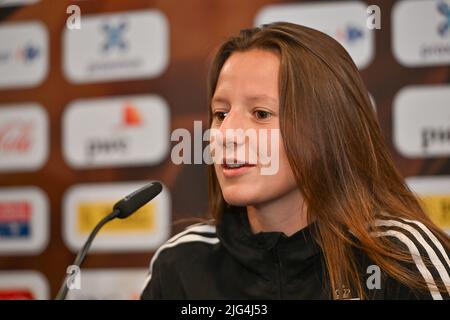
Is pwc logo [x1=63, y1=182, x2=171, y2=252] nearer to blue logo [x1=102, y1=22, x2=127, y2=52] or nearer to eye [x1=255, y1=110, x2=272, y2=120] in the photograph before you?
blue logo [x1=102, y1=22, x2=127, y2=52]

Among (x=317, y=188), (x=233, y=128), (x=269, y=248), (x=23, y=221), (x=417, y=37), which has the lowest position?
(x=23, y=221)

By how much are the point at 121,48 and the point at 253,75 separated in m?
0.83

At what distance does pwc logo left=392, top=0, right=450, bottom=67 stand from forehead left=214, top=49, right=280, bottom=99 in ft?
2.07

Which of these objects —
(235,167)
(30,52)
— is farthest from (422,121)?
(30,52)

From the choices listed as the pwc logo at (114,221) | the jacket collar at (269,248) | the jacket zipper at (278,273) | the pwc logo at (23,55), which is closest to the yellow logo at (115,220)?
the pwc logo at (114,221)

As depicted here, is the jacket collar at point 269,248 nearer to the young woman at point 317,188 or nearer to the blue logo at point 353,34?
the young woman at point 317,188

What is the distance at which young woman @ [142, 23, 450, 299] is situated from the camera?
103 centimetres

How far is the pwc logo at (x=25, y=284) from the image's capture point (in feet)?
6.17

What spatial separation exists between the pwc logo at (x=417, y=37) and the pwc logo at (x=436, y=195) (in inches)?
10.9

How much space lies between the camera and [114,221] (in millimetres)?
1807

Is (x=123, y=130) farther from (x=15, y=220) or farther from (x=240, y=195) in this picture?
(x=240, y=195)

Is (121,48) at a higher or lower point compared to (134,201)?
higher

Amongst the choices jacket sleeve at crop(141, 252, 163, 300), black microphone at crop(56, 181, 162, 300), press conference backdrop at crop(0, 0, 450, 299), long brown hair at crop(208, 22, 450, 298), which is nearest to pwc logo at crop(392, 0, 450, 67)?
press conference backdrop at crop(0, 0, 450, 299)

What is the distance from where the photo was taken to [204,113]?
5.62 feet
